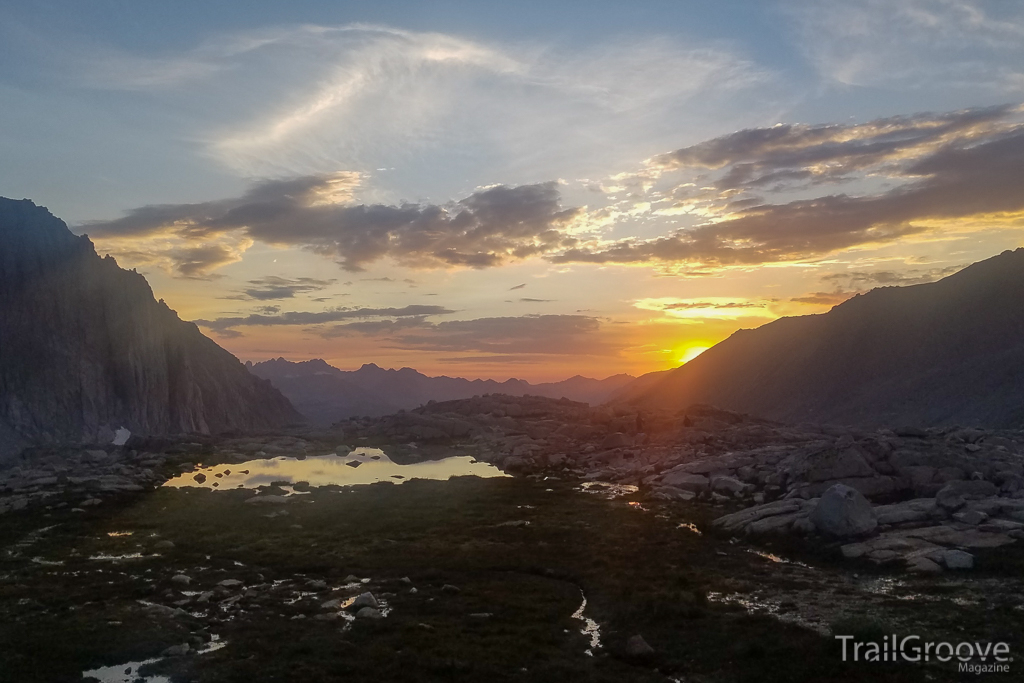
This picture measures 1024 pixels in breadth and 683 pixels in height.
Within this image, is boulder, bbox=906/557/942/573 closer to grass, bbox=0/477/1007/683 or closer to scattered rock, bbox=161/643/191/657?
grass, bbox=0/477/1007/683

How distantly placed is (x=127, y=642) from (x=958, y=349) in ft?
741

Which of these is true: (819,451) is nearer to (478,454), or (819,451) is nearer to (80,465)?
(478,454)

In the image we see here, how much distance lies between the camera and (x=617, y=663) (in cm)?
2269

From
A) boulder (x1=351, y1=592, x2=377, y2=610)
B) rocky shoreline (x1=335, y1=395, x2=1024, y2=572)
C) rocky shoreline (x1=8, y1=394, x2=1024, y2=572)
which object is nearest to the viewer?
boulder (x1=351, y1=592, x2=377, y2=610)

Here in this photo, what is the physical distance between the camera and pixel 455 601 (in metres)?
29.6

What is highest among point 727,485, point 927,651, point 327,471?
point 927,651

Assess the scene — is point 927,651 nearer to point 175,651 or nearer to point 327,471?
point 175,651

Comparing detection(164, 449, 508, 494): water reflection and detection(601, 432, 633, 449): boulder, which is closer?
detection(164, 449, 508, 494): water reflection

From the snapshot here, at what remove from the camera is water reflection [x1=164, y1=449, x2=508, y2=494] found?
7219 cm

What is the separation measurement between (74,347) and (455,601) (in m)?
154

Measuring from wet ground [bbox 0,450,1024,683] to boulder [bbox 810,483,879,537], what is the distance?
11.4 ft

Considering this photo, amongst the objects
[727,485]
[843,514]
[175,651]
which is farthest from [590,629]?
[727,485]

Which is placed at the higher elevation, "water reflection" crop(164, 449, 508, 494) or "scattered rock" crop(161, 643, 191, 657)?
"scattered rock" crop(161, 643, 191, 657)

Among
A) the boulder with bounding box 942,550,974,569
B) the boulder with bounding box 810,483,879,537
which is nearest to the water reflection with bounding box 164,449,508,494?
the boulder with bounding box 810,483,879,537
